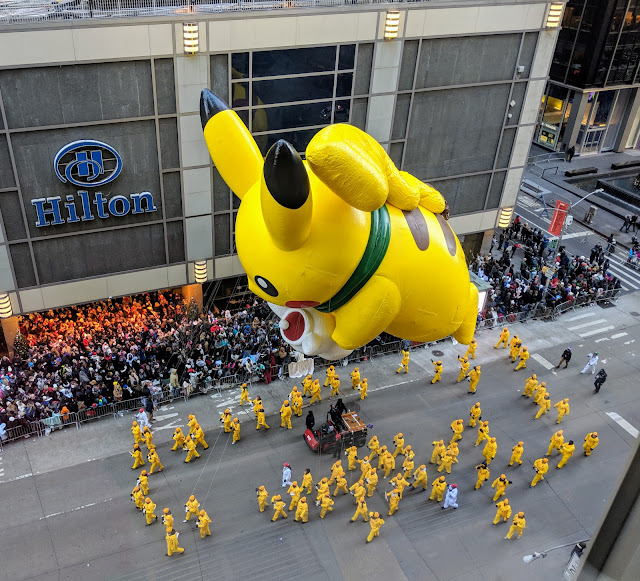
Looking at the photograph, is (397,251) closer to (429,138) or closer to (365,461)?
(365,461)

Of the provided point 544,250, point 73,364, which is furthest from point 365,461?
point 544,250

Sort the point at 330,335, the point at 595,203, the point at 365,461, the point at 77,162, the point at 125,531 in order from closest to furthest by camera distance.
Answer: the point at 330,335, the point at 125,531, the point at 365,461, the point at 77,162, the point at 595,203

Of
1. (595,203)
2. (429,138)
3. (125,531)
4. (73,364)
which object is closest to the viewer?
(125,531)

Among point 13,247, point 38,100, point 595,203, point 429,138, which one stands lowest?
point 595,203

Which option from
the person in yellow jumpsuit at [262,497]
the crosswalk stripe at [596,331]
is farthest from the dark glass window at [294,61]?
the crosswalk stripe at [596,331]

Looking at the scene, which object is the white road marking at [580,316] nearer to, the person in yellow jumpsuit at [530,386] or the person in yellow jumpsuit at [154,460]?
the person in yellow jumpsuit at [530,386]

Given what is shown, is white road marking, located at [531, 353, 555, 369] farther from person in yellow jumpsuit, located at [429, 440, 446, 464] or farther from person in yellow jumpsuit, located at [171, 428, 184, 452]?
person in yellow jumpsuit, located at [171, 428, 184, 452]

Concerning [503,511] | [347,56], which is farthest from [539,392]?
[347,56]
